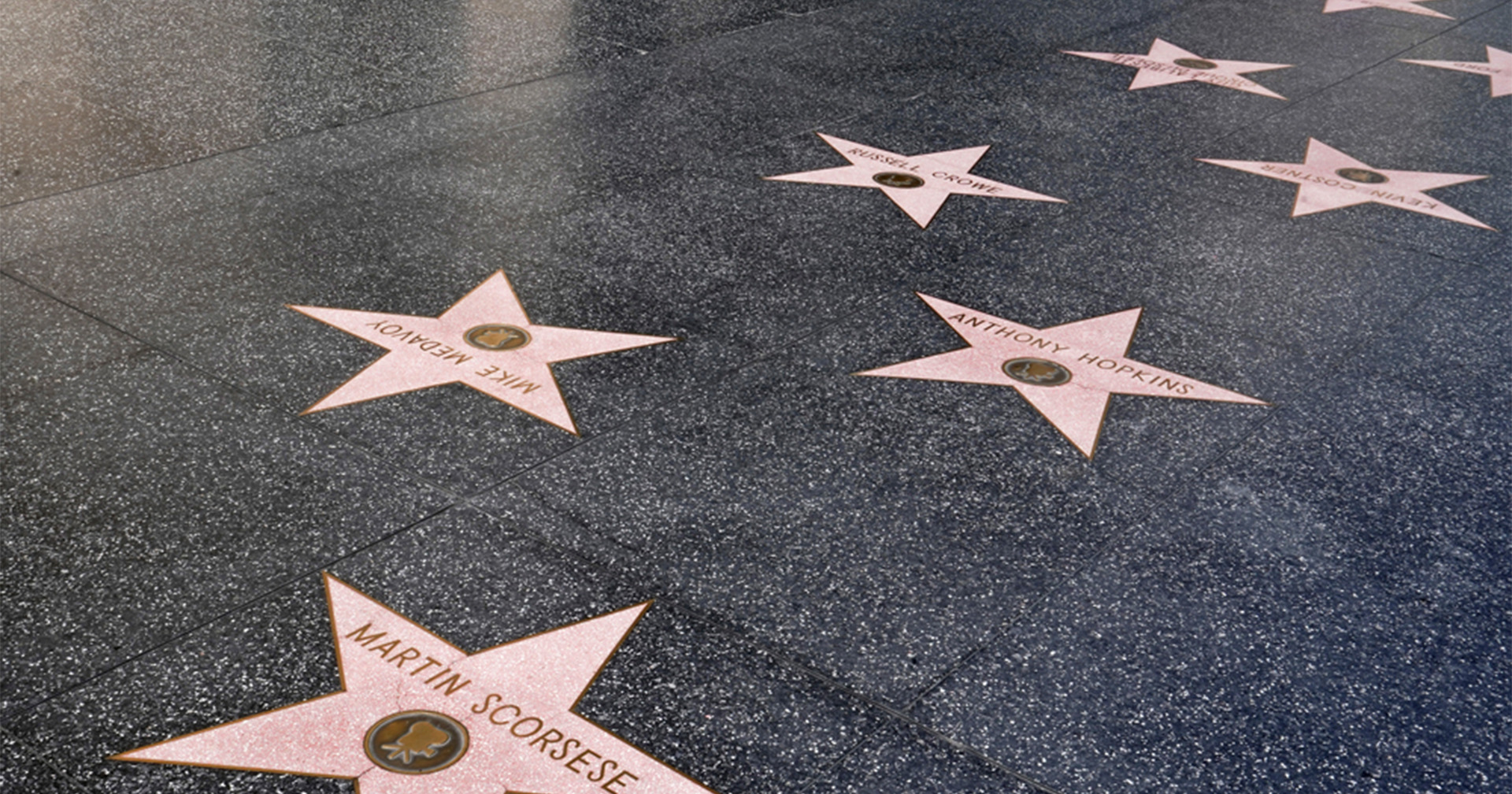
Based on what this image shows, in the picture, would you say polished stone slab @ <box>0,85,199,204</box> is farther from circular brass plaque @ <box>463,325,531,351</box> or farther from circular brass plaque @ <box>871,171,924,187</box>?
circular brass plaque @ <box>871,171,924,187</box>

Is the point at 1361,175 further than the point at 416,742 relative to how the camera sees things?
Yes

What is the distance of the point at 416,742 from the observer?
162 centimetres

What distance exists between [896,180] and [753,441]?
1.56 metres

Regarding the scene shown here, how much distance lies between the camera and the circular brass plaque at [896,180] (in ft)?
12.1

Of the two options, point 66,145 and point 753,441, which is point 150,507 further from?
point 66,145

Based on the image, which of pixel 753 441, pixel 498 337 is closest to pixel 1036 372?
pixel 753 441

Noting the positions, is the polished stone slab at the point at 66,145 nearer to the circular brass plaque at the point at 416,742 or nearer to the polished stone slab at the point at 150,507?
the polished stone slab at the point at 150,507

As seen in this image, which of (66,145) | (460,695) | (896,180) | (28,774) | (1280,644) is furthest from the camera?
(896,180)

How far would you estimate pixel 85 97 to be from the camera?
12.7 feet

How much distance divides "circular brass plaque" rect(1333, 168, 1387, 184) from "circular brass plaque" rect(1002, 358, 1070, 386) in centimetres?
184

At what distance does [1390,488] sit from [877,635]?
112cm

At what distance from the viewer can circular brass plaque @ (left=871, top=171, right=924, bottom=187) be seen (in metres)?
3.70

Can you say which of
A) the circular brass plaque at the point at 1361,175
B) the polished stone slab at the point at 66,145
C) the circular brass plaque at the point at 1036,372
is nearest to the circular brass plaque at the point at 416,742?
the circular brass plaque at the point at 1036,372

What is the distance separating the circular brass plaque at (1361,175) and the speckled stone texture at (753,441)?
0.78 feet
